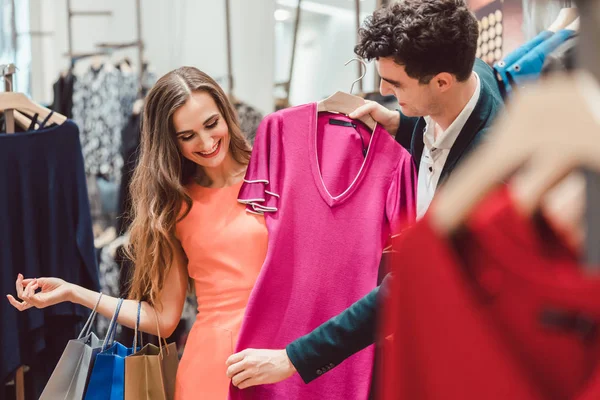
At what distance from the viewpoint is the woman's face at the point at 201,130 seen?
1640mm

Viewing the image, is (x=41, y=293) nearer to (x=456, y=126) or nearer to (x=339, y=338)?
(x=339, y=338)

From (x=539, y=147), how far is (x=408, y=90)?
75 centimetres

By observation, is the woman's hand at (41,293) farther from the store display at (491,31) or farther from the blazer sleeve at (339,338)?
the store display at (491,31)

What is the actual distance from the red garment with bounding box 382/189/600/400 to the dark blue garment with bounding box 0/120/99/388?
165 cm

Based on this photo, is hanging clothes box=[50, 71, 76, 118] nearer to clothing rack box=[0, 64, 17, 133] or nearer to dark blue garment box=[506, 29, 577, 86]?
clothing rack box=[0, 64, 17, 133]

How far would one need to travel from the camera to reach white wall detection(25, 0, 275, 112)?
372 cm

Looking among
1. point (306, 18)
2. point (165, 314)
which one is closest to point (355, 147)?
point (165, 314)

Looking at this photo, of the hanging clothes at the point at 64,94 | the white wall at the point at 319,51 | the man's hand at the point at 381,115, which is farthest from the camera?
the white wall at the point at 319,51

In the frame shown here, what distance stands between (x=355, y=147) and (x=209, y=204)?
0.41 metres

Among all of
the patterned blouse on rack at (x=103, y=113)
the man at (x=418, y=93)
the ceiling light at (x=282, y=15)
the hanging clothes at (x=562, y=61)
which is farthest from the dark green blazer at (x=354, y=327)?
the ceiling light at (x=282, y=15)

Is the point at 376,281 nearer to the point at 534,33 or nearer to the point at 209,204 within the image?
the point at 209,204

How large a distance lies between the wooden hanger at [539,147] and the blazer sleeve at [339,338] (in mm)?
583

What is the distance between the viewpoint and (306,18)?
3766 millimetres

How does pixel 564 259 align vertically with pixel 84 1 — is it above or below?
below
